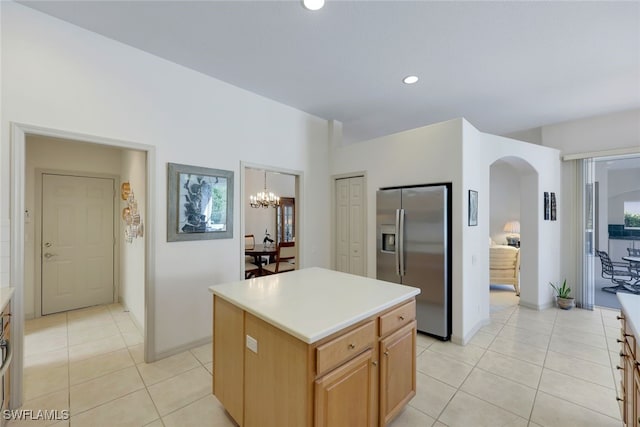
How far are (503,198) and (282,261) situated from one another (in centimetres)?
482

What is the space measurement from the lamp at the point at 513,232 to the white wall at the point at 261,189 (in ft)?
17.2

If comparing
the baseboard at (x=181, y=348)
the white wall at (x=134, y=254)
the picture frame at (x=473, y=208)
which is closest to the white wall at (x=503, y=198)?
the picture frame at (x=473, y=208)

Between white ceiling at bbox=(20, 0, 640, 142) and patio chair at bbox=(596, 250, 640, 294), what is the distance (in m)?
2.84

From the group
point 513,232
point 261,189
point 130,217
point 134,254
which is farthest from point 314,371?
point 261,189

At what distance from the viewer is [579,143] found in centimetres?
422

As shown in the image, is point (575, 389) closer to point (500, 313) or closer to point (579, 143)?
point (500, 313)

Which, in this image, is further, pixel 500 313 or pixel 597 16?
pixel 500 313

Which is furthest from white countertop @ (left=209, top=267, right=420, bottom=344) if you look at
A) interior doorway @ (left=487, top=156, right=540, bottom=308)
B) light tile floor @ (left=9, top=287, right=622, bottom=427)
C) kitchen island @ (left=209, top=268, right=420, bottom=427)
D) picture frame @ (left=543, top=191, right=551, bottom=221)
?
picture frame @ (left=543, top=191, right=551, bottom=221)

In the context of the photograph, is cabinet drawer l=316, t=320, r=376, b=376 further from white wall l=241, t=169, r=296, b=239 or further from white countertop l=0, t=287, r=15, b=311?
white wall l=241, t=169, r=296, b=239

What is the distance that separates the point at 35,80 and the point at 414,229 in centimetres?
372

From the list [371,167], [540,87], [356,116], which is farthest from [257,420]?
[540,87]

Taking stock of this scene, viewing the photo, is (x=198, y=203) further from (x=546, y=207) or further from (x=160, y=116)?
(x=546, y=207)

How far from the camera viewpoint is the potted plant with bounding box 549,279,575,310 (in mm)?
4117

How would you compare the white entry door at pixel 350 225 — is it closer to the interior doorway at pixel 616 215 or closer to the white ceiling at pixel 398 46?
the white ceiling at pixel 398 46
